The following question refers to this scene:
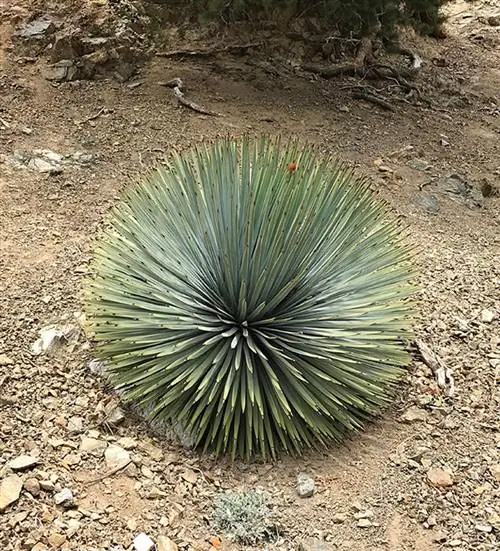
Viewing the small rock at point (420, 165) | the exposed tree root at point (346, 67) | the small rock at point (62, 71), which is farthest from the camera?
the exposed tree root at point (346, 67)

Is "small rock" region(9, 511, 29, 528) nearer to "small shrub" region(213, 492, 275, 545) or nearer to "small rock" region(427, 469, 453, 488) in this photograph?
"small shrub" region(213, 492, 275, 545)

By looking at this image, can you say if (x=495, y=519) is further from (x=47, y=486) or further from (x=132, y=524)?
(x=47, y=486)

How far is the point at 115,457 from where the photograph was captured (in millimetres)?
3643

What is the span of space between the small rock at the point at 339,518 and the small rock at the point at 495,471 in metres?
0.83

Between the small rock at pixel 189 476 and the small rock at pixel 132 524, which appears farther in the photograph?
the small rock at pixel 189 476

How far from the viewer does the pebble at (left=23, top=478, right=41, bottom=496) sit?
3377mm

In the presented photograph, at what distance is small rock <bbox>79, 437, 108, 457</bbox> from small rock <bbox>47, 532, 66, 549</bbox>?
0.52 meters

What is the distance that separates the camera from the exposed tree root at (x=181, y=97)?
23.3 ft

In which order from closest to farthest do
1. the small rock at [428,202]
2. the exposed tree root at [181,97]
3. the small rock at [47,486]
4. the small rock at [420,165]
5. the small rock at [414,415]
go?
the small rock at [47,486] → the small rock at [414,415] → the small rock at [428,202] → the small rock at [420,165] → the exposed tree root at [181,97]

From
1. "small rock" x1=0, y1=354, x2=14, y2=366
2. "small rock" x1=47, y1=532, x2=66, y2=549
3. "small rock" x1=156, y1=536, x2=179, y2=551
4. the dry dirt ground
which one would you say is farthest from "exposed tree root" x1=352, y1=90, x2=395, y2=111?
"small rock" x1=47, y1=532, x2=66, y2=549

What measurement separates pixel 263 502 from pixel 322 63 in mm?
6098

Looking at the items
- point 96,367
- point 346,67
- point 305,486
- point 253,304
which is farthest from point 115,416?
point 346,67

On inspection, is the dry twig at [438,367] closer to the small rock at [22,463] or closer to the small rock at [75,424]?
the small rock at [75,424]

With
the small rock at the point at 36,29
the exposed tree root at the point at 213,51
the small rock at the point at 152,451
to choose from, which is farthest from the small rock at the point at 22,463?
the exposed tree root at the point at 213,51
